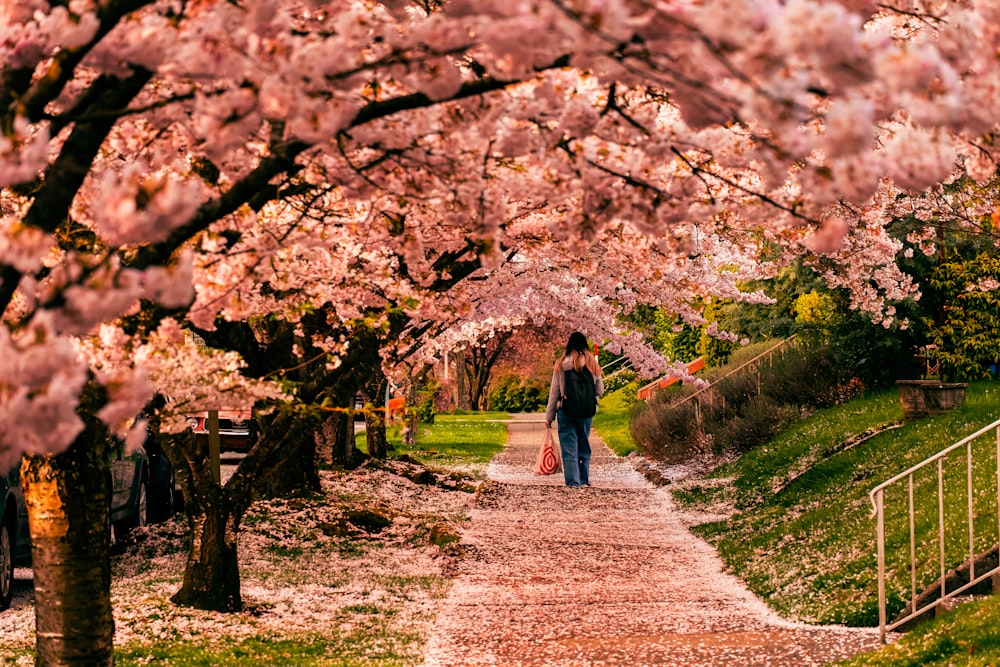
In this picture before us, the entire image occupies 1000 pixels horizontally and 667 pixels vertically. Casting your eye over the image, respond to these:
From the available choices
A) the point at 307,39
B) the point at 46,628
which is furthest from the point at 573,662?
the point at 307,39

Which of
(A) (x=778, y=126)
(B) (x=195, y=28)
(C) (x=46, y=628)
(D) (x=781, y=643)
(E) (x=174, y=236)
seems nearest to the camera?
(A) (x=778, y=126)

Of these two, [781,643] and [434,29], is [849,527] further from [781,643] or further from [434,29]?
[434,29]

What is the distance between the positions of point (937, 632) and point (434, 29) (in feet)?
17.7

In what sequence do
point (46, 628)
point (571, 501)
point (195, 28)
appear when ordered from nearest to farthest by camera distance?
point (195, 28)
point (46, 628)
point (571, 501)

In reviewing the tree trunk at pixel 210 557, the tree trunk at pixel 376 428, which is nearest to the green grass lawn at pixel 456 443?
the tree trunk at pixel 376 428

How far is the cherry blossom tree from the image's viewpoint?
3.06 meters

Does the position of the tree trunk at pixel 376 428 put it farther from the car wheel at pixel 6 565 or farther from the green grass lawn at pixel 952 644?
the green grass lawn at pixel 952 644

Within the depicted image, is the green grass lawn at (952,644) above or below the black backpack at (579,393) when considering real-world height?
below

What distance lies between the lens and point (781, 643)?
8094 mm

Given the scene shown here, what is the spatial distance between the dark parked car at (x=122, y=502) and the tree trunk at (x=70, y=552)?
3220 mm

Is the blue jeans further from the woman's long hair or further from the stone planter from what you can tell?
the stone planter

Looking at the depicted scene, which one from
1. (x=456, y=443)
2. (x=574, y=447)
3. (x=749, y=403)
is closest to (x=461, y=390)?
(x=456, y=443)

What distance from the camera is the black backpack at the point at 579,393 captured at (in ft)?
55.0

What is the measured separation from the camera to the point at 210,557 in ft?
30.1
